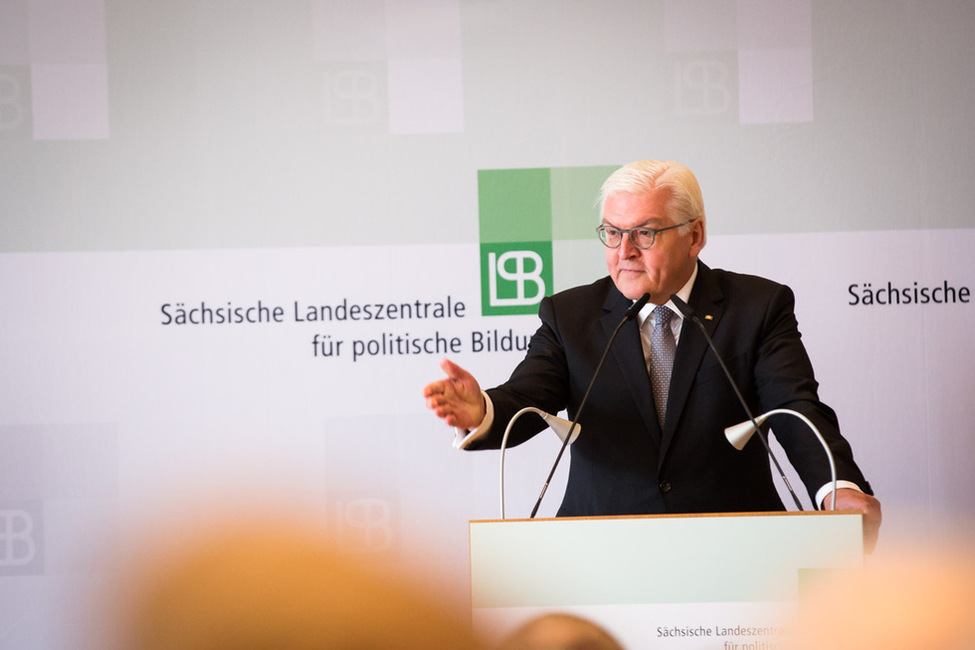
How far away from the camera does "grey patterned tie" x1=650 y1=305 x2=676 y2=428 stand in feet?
8.38

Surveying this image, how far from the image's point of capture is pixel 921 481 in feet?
12.4

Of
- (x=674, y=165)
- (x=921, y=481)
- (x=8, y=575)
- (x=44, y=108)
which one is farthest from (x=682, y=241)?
(x=8, y=575)

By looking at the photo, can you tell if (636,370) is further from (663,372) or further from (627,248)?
(627,248)

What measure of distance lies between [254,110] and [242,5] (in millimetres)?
406

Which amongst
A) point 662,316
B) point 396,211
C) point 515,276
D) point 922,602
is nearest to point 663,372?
point 662,316

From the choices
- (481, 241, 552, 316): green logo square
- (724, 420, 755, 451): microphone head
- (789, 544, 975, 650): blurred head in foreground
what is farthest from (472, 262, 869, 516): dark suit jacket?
(789, 544, 975, 650): blurred head in foreground

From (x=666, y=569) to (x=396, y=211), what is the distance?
243cm

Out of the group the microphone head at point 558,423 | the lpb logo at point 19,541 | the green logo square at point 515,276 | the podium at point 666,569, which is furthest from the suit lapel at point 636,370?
the lpb logo at point 19,541

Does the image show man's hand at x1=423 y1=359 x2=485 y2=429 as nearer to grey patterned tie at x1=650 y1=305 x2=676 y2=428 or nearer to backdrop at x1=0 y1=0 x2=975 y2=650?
grey patterned tie at x1=650 y1=305 x2=676 y2=428

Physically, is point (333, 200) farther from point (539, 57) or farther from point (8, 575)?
point (8, 575)

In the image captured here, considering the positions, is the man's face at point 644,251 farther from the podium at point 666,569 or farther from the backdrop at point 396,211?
the backdrop at point 396,211

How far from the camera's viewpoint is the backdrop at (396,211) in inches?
151

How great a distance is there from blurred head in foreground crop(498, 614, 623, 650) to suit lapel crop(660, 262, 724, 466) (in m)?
1.72

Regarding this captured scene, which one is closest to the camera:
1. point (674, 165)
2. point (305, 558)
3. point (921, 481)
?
point (305, 558)
